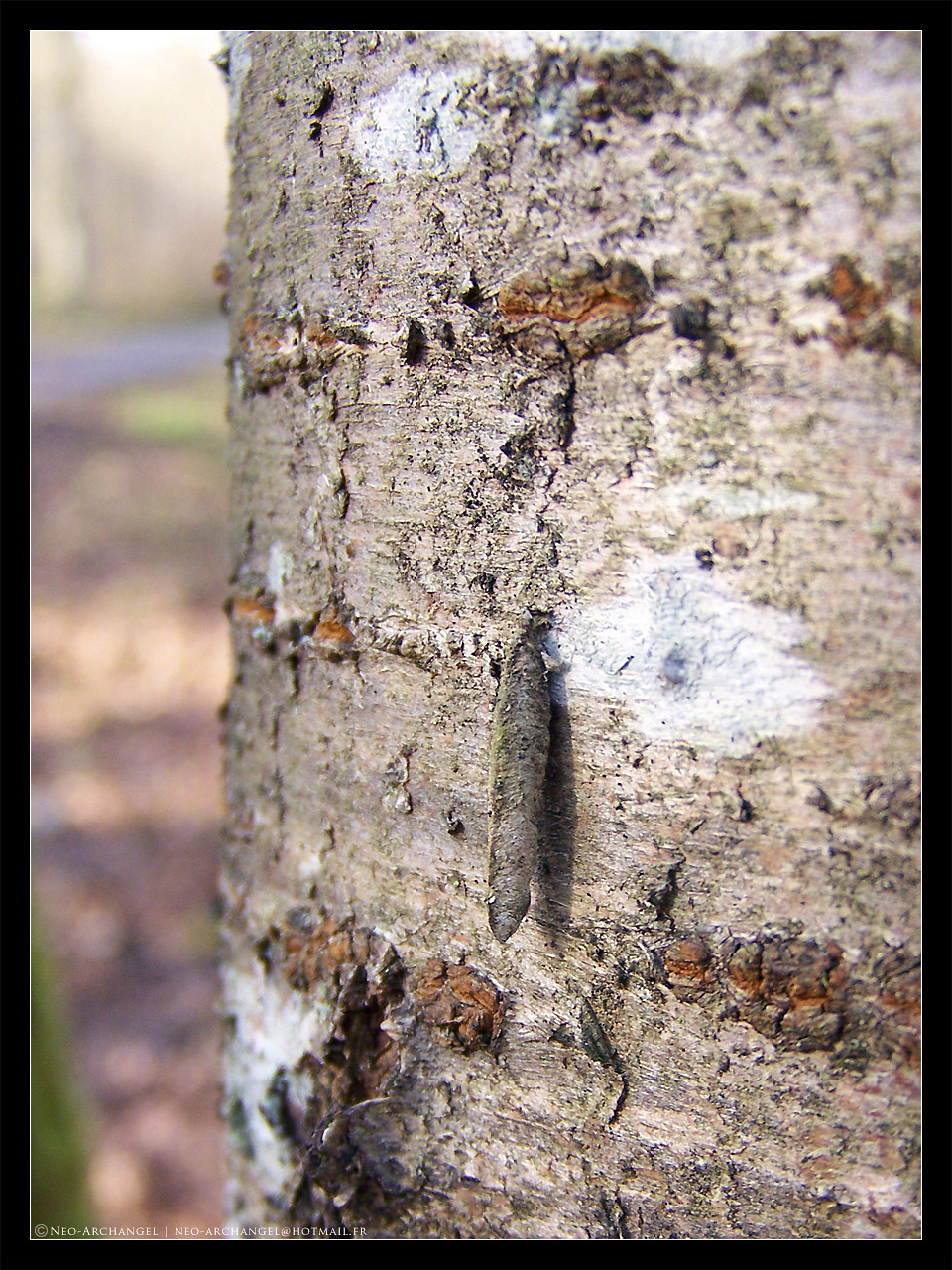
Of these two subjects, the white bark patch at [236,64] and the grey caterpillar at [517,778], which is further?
the white bark patch at [236,64]

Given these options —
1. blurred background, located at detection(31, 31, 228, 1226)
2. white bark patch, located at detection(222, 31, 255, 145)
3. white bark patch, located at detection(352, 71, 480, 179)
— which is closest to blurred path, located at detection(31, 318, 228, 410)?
blurred background, located at detection(31, 31, 228, 1226)

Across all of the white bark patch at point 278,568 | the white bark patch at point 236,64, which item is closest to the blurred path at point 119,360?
the white bark patch at point 236,64

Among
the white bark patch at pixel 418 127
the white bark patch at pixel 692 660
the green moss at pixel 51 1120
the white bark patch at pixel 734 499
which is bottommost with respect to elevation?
the green moss at pixel 51 1120

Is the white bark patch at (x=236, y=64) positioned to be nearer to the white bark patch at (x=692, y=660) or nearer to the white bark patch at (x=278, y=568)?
the white bark patch at (x=278, y=568)

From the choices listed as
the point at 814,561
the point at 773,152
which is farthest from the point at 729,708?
the point at 773,152

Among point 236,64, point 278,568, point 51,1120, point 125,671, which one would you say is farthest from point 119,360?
point 278,568

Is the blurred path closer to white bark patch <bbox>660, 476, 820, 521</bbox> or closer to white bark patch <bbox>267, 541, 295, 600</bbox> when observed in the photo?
white bark patch <bbox>267, 541, 295, 600</bbox>

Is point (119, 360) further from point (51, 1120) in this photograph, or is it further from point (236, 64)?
point (236, 64)
